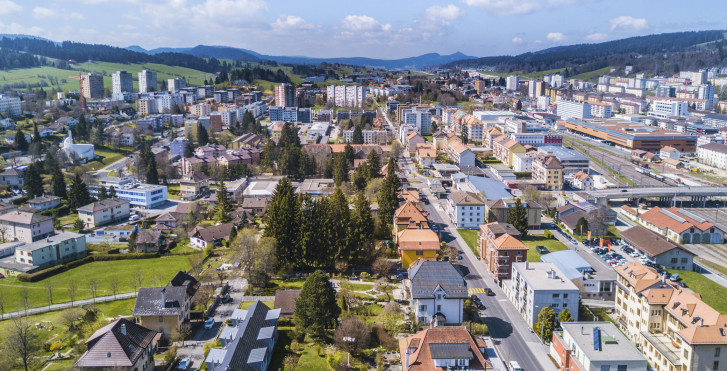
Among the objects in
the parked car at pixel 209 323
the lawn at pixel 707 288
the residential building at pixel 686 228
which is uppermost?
the residential building at pixel 686 228

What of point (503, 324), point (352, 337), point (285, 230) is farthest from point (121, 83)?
point (503, 324)

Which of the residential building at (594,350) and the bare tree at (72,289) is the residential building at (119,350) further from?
the residential building at (594,350)

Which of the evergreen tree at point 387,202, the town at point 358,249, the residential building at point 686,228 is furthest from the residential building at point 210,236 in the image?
the residential building at point 686,228

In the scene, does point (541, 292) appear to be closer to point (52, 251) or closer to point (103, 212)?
point (52, 251)

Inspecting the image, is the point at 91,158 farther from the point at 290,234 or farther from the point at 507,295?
the point at 507,295

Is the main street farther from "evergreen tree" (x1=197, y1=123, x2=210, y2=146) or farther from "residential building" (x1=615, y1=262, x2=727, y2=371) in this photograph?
"evergreen tree" (x1=197, y1=123, x2=210, y2=146)
